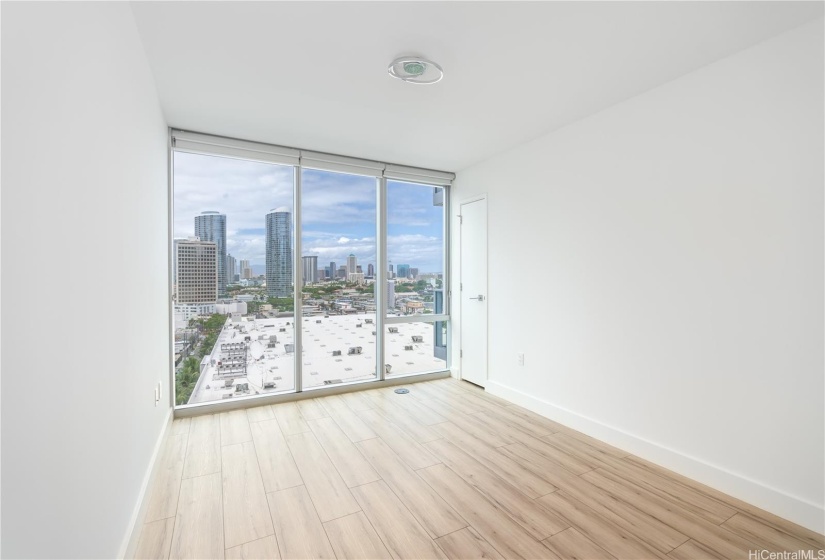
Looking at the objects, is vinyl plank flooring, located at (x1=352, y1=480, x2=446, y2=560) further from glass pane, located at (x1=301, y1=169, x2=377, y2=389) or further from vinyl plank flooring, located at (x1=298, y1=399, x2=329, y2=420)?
glass pane, located at (x1=301, y1=169, x2=377, y2=389)

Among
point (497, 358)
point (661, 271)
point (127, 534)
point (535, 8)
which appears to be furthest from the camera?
point (497, 358)

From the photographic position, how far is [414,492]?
2.30 meters

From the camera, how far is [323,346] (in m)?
4.24

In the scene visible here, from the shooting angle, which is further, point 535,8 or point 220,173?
point 220,173

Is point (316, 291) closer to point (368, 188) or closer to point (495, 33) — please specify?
point (368, 188)

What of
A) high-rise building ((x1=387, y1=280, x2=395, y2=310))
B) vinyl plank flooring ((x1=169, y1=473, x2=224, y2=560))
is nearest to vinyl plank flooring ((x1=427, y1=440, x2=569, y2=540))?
vinyl plank flooring ((x1=169, y1=473, x2=224, y2=560))

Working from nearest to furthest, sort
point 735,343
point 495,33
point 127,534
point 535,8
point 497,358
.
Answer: point 127,534 → point 535,8 → point 495,33 → point 735,343 → point 497,358

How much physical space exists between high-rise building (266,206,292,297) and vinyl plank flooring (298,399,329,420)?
3.66 feet

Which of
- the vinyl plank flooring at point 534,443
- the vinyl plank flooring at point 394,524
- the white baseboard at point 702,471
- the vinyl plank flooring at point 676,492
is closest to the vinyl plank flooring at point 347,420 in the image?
the vinyl plank flooring at point 394,524

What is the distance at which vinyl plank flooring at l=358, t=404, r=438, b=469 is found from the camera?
2.69 meters

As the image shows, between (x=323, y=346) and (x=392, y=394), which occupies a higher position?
(x=323, y=346)

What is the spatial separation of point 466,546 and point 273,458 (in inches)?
59.4

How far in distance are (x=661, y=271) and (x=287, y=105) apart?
2.94 meters

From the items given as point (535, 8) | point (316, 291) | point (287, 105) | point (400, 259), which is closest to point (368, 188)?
point (400, 259)
